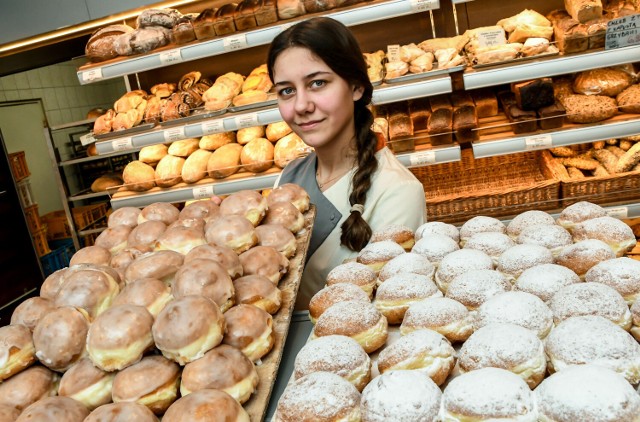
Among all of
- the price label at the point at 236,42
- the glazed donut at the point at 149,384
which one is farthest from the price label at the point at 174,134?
the glazed donut at the point at 149,384

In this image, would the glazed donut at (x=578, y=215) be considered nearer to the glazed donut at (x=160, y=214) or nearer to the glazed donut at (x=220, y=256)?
the glazed donut at (x=220, y=256)

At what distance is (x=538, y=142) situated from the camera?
2.77 metres

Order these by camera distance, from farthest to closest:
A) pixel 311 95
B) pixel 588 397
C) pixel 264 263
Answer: pixel 311 95
pixel 264 263
pixel 588 397

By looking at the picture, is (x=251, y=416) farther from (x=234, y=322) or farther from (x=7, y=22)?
(x=7, y=22)

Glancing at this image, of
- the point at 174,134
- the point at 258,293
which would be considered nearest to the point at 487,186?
A: the point at 174,134

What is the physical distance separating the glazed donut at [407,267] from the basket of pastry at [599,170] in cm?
175

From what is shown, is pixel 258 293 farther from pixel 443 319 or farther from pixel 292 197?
pixel 292 197

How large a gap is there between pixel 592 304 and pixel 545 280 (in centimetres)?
12

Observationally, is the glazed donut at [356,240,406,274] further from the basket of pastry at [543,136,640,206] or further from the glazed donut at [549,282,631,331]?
the basket of pastry at [543,136,640,206]

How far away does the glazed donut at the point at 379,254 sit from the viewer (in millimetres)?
1201

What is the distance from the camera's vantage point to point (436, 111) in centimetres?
311

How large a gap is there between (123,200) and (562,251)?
3.13 m

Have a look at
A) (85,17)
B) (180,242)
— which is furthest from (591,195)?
(85,17)

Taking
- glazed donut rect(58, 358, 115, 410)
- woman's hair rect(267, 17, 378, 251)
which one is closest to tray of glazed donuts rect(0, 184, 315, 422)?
glazed donut rect(58, 358, 115, 410)
